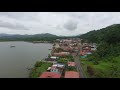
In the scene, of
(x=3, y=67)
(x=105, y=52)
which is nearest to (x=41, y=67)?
(x=3, y=67)

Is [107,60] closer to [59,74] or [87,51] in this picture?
[59,74]

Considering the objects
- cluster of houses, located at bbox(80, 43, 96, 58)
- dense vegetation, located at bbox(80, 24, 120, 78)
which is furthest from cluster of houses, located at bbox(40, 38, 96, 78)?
dense vegetation, located at bbox(80, 24, 120, 78)

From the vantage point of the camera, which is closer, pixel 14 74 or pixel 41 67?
pixel 14 74

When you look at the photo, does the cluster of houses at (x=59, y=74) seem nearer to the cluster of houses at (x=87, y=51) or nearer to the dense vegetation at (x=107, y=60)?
the dense vegetation at (x=107, y=60)

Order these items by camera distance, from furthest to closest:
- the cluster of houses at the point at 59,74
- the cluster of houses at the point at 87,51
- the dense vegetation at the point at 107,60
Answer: the cluster of houses at the point at 87,51
the dense vegetation at the point at 107,60
the cluster of houses at the point at 59,74

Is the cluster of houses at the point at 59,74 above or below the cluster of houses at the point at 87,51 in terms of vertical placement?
below

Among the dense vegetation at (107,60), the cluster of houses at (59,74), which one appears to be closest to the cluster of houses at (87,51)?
the dense vegetation at (107,60)

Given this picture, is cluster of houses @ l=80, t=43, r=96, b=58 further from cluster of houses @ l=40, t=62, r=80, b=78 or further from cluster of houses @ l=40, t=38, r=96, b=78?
cluster of houses @ l=40, t=62, r=80, b=78

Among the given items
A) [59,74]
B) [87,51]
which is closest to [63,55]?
[87,51]
